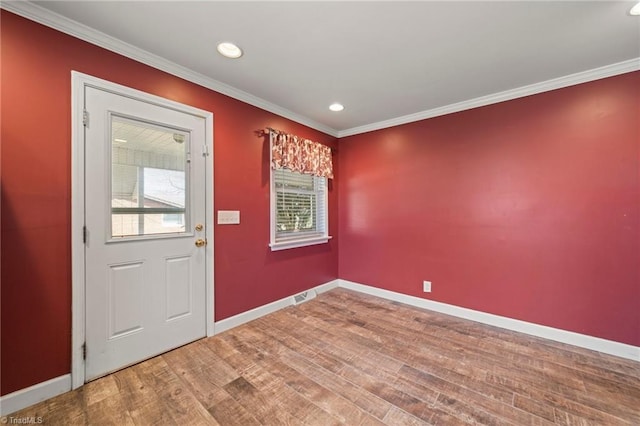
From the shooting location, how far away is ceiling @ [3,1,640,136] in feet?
5.26

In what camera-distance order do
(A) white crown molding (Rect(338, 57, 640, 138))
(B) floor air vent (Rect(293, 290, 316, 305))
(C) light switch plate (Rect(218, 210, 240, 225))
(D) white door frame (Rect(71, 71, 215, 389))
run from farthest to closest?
(B) floor air vent (Rect(293, 290, 316, 305))
(C) light switch plate (Rect(218, 210, 240, 225))
(A) white crown molding (Rect(338, 57, 640, 138))
(D) white door frame (Rect(71, 71, 215, 389))

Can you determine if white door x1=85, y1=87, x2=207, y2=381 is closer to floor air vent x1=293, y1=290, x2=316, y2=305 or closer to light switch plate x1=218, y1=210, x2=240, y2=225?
light switch plate x1=218, y1=210, x2=240, y2=225

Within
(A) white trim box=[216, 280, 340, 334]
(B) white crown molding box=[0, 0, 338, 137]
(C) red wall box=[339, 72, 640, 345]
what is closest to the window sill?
(A) white trim box=[216, 280, 340, 334]

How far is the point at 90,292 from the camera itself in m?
1.83

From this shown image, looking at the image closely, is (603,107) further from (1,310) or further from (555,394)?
(1,310)

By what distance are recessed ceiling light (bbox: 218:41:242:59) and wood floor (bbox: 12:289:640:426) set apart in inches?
99.9

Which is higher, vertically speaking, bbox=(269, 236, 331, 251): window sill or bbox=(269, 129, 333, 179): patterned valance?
bbox=(269, 129, 333, 179): patterned valance

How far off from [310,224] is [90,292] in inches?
99.3

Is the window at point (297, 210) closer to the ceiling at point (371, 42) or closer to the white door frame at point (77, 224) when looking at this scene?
the ceiling at point (371, 42)

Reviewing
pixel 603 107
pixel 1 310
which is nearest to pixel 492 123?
pixel 603 107

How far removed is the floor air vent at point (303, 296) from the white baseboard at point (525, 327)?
35.2 inches

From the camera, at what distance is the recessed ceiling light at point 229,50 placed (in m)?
1.95

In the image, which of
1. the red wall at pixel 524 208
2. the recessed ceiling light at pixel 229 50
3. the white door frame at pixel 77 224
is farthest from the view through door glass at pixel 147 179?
the red wall at pixel 524 208

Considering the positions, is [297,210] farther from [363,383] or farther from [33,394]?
[33,394]
